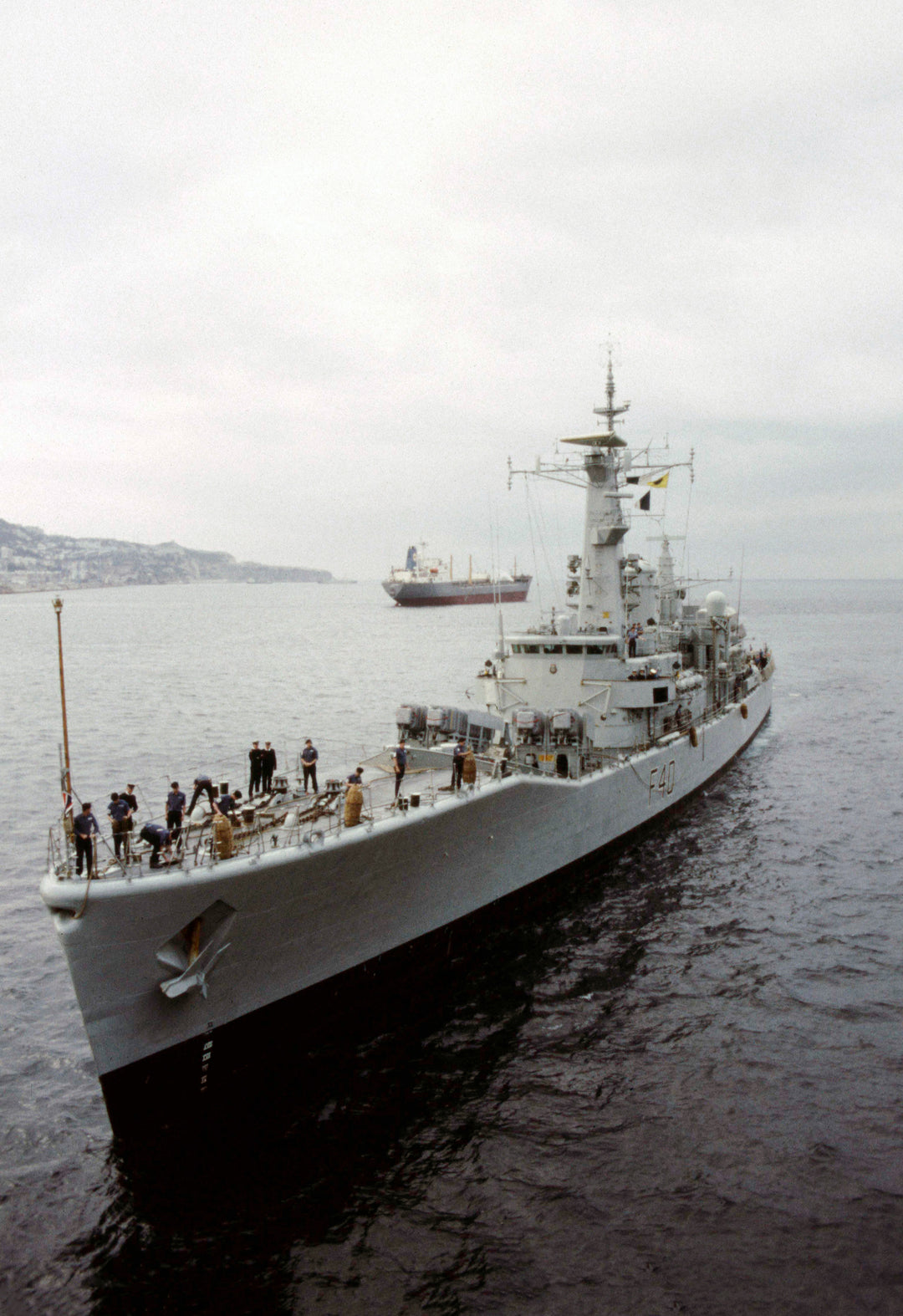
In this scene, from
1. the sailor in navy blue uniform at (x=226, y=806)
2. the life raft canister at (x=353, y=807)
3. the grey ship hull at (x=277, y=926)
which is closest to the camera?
the grey ship hull at (x=277, y=926)

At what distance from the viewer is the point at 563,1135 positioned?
38.2 feet

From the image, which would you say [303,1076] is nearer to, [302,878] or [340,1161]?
[340,1161]

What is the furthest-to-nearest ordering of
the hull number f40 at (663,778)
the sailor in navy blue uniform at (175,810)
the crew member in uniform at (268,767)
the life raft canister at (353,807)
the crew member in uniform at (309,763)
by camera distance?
the hull number f40 at (663,778), the crew member in uniform at (268,767), the crew member in uniform at (309,763), the life raft canister at (353,807), the sailor in navy blue uniform at (175,810)

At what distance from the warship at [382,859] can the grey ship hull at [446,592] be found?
427ft

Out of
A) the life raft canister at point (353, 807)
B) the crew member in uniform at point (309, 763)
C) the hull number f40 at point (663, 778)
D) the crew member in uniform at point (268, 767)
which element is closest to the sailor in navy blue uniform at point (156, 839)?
the life raft canister at point (353, 807)

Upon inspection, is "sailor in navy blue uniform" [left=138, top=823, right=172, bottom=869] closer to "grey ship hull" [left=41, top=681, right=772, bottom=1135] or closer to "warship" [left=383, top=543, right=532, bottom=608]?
"grey ship hull" [left=41, top=681, right=772, bottom=1135]

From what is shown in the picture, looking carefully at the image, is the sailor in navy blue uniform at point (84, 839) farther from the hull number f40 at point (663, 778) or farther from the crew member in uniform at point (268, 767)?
the hull number f40 at point (663, 778)

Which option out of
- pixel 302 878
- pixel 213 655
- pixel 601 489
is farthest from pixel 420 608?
pixel 302 878

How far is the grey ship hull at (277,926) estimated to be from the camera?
11.3 m

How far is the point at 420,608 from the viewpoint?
6211 inches

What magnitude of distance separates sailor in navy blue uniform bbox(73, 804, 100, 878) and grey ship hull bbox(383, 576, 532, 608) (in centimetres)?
14334

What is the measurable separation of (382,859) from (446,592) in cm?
14501

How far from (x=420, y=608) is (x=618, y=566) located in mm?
132960

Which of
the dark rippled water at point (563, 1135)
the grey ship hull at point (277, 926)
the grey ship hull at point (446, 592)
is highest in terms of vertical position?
the grey ship hull at point (446, 592)
